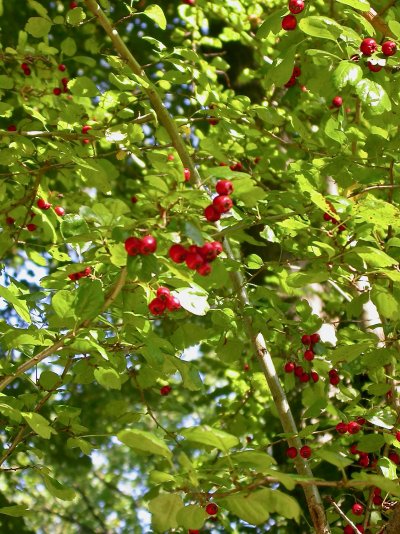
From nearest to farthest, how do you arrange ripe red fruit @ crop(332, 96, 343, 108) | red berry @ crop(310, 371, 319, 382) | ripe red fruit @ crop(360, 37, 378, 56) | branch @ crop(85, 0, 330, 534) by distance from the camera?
ripe red fruit @ crop(360, 37, 378, 56) < branch @ crop(85, 0, 330, 534) < red berry @ crop(310, 371, 319, 382) < ripe red fruit @ crop(332, 96, 343, 108)

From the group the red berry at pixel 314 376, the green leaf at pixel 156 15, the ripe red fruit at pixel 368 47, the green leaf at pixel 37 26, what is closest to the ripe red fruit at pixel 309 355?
the red berry at pixel 314 376

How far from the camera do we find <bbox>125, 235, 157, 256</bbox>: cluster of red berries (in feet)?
5.81

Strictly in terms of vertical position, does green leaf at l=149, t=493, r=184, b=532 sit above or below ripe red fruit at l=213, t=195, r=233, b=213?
below

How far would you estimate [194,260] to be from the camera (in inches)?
70.9

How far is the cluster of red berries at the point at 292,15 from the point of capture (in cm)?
253

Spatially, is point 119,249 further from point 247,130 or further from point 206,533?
point 206,533

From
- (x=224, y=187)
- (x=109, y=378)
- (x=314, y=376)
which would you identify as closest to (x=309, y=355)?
(x=314, y=376)

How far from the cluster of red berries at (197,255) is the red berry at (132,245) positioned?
95mm

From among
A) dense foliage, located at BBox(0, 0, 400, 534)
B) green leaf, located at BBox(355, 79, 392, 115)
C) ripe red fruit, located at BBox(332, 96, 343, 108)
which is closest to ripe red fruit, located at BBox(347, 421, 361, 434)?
dense foliage, located at BBox(0, 0, 400, 534)

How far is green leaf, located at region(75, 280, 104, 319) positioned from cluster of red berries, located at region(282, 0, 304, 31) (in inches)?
45.8

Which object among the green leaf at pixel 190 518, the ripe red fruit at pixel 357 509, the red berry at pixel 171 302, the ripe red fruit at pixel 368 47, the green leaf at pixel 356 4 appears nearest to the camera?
the green leaf at pixel 190 518

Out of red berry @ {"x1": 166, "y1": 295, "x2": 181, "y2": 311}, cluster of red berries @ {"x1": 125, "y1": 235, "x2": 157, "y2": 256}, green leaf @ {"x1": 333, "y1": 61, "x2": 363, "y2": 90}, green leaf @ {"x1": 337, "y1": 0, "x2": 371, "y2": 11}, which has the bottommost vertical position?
red berry @ {"x1": 166, "y1": 295, "x2": 181, "y2": 311}

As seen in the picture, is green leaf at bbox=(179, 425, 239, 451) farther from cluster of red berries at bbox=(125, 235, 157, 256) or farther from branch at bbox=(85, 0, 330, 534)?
branch at bbox=(85, 0, 330, 534)

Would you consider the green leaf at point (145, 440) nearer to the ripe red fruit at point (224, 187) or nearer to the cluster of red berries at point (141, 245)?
the cluster of red berries at point (141, 245)
